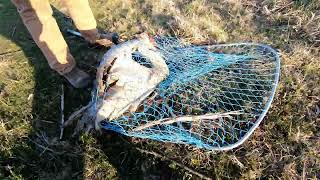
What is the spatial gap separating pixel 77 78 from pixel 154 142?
1052 mm

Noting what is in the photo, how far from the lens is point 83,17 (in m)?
4.12

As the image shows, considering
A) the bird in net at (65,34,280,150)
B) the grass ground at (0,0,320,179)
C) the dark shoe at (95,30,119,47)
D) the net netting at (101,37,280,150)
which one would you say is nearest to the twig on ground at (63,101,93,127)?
the bird in net at (65,34,280,150)

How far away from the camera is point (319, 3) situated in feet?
15.3

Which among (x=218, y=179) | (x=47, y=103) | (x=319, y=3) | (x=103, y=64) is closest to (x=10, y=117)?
(x=47, y=103)

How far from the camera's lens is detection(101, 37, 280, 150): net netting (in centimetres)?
344

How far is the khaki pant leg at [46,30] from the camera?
3.66m

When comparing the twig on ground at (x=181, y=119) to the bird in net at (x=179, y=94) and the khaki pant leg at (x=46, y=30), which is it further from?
the khaki pant leg at (x=46, y=30)

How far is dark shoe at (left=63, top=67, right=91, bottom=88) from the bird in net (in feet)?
1.06

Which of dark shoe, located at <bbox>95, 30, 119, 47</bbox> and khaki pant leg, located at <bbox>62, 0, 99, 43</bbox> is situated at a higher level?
khaki pant leg, located at <bbox>62, 0, 99, 43</bbox>

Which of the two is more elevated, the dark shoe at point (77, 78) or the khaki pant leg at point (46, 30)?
the khaki pant leg at point (46, 30)

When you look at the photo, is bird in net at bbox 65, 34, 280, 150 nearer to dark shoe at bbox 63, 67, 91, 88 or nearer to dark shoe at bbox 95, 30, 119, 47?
dark shoe at bbox 63, 67, 91, 88

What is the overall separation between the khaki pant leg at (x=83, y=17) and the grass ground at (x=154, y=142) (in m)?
0.22

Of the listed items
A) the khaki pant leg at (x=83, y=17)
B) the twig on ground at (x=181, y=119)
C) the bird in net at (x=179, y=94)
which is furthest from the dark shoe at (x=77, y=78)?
the twig on ground at (x=181, y=119)

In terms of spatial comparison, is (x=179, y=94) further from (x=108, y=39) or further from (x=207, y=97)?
(x=108, y=39)
